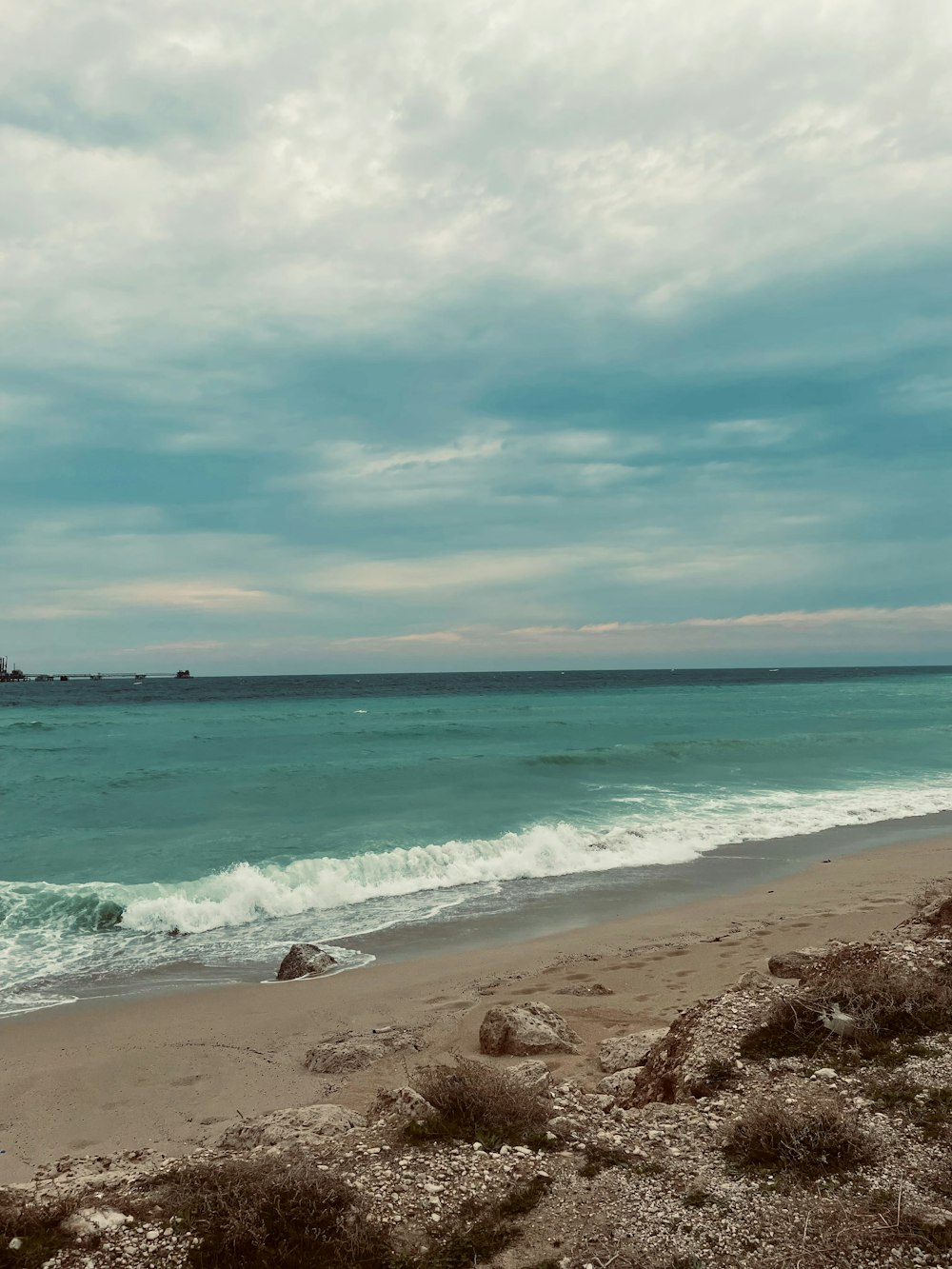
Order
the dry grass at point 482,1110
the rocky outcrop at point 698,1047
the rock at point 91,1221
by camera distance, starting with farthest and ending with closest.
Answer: the rocky outcrop at point 698,1047
the dry grass at point 482,1110
the rock at point 91,1221

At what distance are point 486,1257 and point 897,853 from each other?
48.6 feet

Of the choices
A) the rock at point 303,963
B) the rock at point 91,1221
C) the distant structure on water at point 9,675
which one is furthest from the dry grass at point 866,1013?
the distant structure on water at point 9,675

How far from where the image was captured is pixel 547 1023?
7.86 metres

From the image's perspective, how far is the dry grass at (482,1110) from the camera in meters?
5.20

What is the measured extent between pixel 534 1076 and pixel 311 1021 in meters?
3.40

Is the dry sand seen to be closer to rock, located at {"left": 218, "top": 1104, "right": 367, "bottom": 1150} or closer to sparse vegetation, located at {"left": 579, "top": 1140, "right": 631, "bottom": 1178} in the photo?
rock, located at {"left": 218, "top": 1104, "right": 367, "bottom": 1150}

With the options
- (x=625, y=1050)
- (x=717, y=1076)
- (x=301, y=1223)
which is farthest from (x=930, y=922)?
(x=301, y=1223)

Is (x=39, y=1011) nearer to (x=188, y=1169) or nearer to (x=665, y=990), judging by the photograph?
(x=188, y=1169)

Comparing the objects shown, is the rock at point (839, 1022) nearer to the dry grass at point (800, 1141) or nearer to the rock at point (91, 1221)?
the dry grass at point (800, 1141)

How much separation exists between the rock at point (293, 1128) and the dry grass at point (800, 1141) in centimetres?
254

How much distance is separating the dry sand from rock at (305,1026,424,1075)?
0.48 feet

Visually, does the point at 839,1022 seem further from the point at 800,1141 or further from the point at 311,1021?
the point at 311,1021

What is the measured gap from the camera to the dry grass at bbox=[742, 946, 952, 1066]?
6.04 metres

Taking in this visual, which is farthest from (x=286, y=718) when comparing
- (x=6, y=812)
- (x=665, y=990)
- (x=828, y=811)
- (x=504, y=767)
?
(x=665, y=990)
